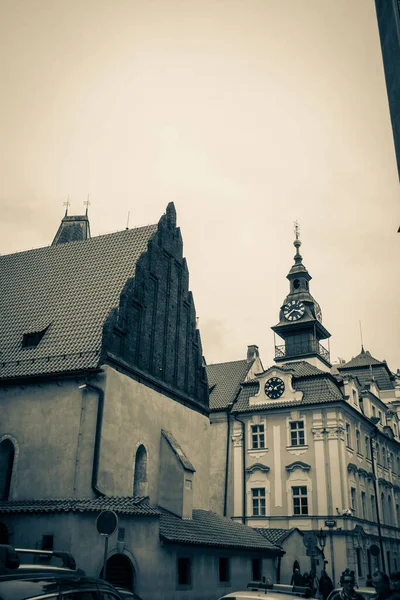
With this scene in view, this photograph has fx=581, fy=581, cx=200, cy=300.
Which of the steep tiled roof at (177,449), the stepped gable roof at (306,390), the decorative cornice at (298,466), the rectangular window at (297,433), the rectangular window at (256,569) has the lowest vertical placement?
the rectangular window at (256,569)

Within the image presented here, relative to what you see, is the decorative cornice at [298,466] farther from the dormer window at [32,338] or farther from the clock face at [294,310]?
the dormer window at [32,338]

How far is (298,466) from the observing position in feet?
125

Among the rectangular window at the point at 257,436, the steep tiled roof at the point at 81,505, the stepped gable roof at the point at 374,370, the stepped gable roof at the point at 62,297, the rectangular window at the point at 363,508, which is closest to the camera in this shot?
the steep tiled roof at the point at 81,505

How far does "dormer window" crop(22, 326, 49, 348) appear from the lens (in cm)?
2455

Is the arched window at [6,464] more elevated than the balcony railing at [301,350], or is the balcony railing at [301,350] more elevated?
the balcony railing at [301,350]

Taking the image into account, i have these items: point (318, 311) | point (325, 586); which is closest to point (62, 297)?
point (325, 586)

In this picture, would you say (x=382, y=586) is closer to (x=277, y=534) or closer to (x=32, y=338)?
(x=32, y=338)

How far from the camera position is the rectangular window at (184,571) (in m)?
21.2

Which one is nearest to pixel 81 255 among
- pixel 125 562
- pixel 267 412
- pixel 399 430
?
pixel 125 562

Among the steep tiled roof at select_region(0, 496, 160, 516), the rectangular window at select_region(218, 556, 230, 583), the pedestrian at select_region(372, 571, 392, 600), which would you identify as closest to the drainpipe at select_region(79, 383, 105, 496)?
the steep tiled roof at select_region(0, 496, 160, 516)

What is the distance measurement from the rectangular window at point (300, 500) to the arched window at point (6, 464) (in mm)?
21348

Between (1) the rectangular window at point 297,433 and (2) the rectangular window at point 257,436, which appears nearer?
(1) the rectangular window at point 297,433

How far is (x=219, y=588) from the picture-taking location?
23.5 meters

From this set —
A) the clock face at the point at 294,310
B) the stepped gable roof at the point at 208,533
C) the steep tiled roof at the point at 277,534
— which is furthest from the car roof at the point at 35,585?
the clock face at the point at 294,310
